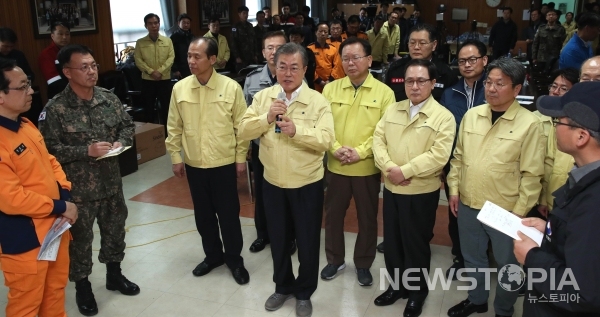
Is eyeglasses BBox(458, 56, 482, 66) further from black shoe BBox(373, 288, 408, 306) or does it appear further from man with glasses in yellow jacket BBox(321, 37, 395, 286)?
black shoe BBox(373, 288, 408, 306)

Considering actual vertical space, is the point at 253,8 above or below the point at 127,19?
above

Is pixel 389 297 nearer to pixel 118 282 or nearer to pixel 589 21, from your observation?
pixel 118 282

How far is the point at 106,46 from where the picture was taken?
7.02 metres

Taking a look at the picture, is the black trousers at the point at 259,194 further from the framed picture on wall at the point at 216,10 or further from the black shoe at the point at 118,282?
the framed picture on wall at the point at 216,10

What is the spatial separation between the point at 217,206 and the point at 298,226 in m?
0.71

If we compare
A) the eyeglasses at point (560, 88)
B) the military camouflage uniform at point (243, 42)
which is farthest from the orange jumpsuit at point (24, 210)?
the military camouflage uniform at point (243, 42)

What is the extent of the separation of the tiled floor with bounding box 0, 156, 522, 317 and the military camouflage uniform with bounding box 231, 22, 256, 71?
482 cm

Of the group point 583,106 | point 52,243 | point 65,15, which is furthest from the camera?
point 65,15

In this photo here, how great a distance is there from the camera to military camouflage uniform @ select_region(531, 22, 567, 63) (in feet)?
27.8

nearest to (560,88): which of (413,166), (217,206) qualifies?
A: (413,166)

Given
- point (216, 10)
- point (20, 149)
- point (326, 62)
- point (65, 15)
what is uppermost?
point (216, 10)

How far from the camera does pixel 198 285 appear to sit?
325 cm

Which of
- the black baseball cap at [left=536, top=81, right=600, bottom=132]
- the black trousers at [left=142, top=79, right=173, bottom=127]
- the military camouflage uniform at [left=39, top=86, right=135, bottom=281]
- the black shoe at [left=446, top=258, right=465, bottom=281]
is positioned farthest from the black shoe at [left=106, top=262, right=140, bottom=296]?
the black trousers at [left=142, top=79, right=173, bottom=127]

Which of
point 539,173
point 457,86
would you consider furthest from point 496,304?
point 457,86
